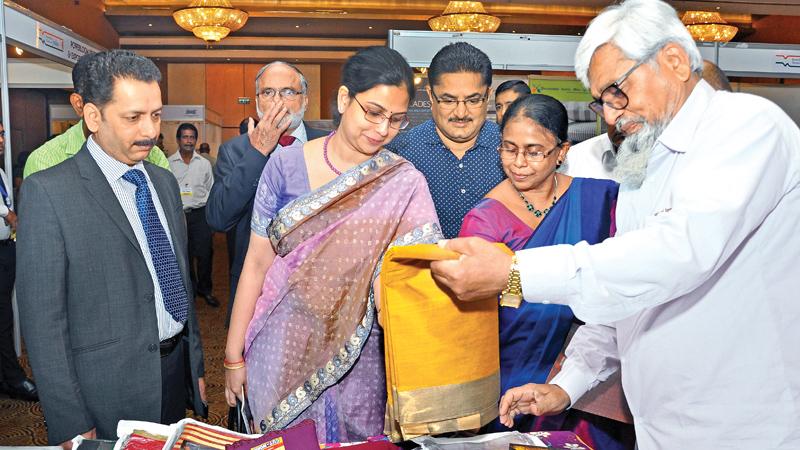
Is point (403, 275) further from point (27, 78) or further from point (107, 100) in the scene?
point (27, 78)

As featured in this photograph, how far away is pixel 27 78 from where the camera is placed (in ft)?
20.1

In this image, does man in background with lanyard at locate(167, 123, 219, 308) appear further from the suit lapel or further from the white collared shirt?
the suit lapel

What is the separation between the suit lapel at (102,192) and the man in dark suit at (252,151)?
0.59 meters

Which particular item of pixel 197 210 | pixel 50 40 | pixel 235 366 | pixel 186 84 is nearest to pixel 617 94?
pixel 235 366

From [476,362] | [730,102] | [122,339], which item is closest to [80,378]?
[122,339]

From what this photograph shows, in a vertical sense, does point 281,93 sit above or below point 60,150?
above

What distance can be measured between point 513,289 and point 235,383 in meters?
0.98

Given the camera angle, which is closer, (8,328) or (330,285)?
(330,285)

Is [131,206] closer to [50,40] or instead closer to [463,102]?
[463,102]

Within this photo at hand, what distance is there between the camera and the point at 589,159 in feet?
8.38

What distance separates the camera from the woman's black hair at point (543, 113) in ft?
6.44

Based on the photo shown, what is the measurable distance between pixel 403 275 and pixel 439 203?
3.88 feet

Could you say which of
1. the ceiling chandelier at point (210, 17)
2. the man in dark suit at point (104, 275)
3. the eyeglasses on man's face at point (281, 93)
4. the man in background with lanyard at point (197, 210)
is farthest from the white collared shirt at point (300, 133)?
the ceiling chandelier at point (210, 17)

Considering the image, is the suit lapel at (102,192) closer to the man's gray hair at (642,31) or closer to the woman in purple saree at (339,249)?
the woman in purple saree at (339,249)
